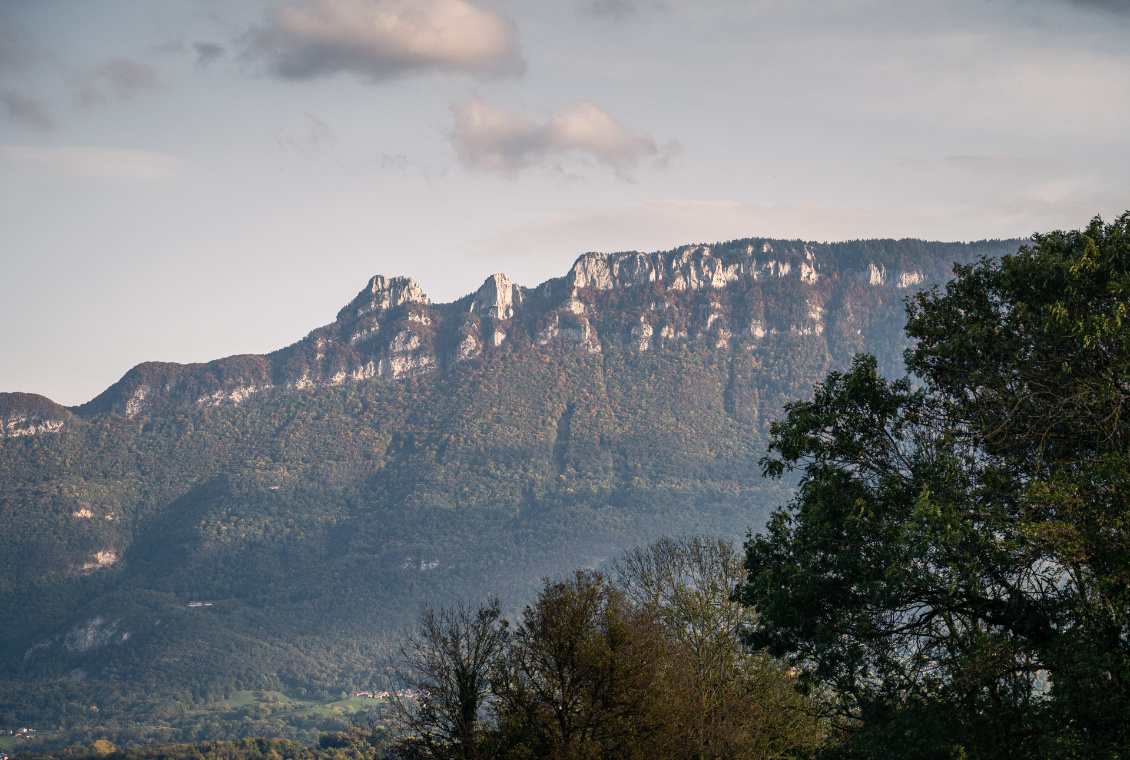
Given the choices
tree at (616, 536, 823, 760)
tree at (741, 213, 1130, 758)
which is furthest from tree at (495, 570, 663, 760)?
tree at (741, 213, 1130, 758)

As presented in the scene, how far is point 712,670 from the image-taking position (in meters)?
29.6

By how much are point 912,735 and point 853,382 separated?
7.07m

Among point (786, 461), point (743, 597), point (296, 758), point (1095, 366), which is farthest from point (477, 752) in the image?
point (296, 758)

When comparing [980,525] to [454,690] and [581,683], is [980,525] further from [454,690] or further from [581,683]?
[454,690]

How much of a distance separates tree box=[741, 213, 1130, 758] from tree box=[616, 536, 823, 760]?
13.4ft

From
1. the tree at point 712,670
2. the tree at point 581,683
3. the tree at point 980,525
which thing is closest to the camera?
the tree at point 980,525

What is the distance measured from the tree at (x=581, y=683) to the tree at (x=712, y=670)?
0.97 meters

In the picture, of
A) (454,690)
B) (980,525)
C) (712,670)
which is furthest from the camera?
(712,670)

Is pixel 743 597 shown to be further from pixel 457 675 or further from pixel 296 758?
pixel 296 758

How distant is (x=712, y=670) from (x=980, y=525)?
14.7 m

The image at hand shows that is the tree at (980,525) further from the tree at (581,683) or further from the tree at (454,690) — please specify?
the tree at (454,690)

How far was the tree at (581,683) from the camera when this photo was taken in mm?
22766

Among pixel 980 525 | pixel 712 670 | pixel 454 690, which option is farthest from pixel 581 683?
pixel 980 525

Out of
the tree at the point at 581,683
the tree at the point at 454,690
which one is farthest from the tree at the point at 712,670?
the tree at the point at 454,690
